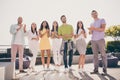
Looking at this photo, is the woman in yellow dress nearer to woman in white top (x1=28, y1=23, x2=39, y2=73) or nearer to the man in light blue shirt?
woman in white top (x1=28, y1=23, x2=39, y2=73)

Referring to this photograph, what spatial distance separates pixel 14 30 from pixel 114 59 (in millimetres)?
4041

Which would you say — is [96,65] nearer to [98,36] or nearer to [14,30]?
[98,36]

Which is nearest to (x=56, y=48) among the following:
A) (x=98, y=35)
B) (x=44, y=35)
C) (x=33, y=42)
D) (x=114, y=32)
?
(x=44, y=35)

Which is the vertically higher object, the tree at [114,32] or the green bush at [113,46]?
the tree at [114,32]

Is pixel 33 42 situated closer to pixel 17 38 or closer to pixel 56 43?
pixel 17 38

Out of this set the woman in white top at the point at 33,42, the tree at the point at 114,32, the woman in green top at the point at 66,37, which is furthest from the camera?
the tree at the point at 114,32

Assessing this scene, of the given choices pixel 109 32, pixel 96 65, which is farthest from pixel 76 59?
pixel 109 32

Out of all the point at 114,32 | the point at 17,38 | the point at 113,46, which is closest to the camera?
the point at 17,38

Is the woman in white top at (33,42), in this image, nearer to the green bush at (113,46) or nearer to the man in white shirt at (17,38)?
the man in white shirt at (17,38)

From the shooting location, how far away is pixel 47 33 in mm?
9367

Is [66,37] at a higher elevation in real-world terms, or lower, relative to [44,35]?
lower

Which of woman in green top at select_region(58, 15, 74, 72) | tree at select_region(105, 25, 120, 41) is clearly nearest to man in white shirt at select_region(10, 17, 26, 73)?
woman in green top at select_region(58, 15, 74, 72)

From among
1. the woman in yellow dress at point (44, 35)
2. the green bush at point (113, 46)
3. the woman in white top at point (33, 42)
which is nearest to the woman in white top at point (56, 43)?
the woman in yellow dress at point (44, 35)

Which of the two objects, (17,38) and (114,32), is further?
(114,32)
